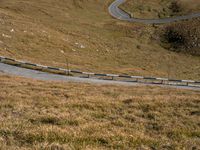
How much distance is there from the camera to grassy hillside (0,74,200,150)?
7773mm

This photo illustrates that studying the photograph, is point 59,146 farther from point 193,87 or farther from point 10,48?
point 10,48

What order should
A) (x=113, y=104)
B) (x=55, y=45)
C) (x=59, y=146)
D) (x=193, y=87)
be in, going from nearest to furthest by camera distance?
(x=59, y=146) → (x=113, y=104) → (x=193, y=87) → (x=55, y=45)

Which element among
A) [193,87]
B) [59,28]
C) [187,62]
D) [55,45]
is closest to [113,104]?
[193,87]

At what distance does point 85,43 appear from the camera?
207 feet

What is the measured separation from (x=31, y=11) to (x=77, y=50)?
3562 cm

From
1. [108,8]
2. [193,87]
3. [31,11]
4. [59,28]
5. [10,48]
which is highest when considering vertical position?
[108,8]

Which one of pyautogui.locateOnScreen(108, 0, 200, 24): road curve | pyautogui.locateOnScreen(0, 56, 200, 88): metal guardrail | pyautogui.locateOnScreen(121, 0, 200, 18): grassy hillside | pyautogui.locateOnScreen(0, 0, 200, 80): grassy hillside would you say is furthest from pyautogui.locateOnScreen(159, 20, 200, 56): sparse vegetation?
pyautogui.locateOnScreen(0, 56, 200, 88): metal guardrail

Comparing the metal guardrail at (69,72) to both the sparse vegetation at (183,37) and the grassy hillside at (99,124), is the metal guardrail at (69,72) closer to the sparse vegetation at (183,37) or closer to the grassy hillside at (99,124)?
the grassy hillside at (99,124)

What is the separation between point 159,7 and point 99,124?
107653mm

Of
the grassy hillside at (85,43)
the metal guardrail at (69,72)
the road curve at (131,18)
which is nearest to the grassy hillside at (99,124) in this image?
the metal guardrail at (69,72)

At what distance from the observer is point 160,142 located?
8.05 m

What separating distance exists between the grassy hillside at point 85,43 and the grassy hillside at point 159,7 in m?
13.8

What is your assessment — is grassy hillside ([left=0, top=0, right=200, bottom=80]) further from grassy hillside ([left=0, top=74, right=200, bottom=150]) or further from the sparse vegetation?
grassy hillside ([left=0, top=74, right=200, bottom=150])

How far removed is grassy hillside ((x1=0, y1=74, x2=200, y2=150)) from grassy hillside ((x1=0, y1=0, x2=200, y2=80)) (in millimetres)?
30339
